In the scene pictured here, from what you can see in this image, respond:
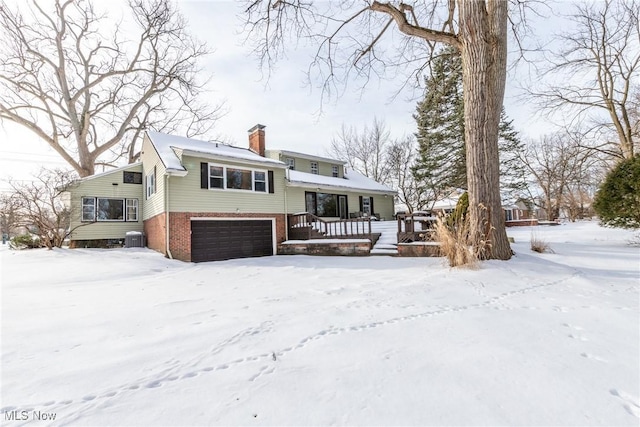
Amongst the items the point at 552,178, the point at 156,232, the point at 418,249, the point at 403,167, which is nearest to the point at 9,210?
the point at 156,232

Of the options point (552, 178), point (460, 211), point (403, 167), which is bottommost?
point (460, 211)

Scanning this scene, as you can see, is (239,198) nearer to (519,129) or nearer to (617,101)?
(617,101)

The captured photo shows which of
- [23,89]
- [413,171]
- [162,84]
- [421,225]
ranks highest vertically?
[162,84]

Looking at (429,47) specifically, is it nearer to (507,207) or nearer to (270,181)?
(270,181)

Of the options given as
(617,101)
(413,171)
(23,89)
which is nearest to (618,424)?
(617,101)

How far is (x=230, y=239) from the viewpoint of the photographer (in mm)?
12055

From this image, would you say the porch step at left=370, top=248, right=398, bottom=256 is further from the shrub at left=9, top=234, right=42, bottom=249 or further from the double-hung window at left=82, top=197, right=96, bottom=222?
the shrub at left=9, top=234, right=42, bottom=249

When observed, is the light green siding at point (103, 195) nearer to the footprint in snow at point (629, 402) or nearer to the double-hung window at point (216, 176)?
the double-hung window at point (216, 176)

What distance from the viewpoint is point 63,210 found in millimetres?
12141

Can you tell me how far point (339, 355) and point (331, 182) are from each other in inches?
587

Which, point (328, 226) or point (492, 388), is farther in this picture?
point (328, 226)

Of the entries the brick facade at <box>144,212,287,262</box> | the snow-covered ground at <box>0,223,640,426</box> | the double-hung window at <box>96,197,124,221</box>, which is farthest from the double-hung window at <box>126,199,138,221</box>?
the snow-covered ground at <box>0,223,640,426</box>

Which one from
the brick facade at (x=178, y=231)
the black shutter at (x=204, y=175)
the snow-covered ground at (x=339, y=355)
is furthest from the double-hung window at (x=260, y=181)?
the snow-covered ground at (x=339, y=355)

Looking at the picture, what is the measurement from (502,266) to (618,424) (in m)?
4.35
